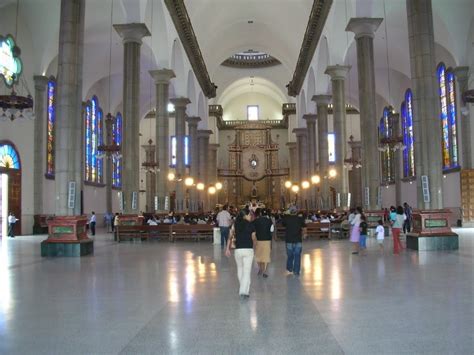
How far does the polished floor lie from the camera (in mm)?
5004

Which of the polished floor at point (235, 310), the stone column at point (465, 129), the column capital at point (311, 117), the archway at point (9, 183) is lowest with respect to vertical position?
the polished floor at point (235, 310)

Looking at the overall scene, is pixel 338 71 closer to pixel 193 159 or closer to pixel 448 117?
pixel 448 117

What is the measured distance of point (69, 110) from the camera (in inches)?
574

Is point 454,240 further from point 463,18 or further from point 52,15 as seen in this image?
point 52,15

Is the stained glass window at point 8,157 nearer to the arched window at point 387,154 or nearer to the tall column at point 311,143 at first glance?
the tall column at point 311,143

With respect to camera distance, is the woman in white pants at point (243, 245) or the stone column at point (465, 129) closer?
the woman in white pants at point (243, 245)

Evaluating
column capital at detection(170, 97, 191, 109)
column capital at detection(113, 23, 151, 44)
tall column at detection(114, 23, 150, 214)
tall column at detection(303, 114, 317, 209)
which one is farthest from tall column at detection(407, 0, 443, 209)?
tall column at detection(303, 114, 317, 209)

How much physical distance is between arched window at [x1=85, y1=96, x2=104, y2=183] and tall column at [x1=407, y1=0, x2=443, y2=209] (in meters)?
26.6

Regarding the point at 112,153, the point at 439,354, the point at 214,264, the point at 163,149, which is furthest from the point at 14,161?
the point at 439,354

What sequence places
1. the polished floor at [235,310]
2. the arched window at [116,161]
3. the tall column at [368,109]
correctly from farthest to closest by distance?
the arched window at [116,161]
the tall column at [368,109]
the polished floor at [235,310]

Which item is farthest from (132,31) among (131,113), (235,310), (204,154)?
(204,154)

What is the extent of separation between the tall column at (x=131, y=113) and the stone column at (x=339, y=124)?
10893 mm

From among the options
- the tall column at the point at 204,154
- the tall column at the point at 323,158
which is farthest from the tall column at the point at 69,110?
the tall column at the point at 204,154

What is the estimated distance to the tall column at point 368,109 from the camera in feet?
63.9
